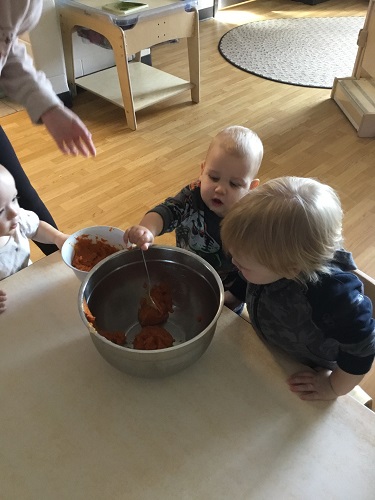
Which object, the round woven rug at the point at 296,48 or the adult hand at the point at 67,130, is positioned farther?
the round woven rug at the point at 296,48

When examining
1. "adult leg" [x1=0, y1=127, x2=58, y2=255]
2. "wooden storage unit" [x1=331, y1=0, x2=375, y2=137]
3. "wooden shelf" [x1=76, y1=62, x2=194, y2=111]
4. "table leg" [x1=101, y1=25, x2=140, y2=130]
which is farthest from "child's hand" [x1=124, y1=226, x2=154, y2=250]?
Result: "wooden storage unit" [x1=331, y1=0, x2=375, y2=137]

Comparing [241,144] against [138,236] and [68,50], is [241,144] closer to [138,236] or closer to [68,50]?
[138,236]

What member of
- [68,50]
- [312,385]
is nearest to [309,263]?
[312,385]

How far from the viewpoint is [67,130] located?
853mm

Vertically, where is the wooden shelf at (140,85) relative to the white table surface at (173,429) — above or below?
below

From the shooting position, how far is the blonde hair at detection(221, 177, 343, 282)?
609mm

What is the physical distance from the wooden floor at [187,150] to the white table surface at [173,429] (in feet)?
3.76

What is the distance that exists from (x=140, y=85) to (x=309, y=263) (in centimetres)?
235

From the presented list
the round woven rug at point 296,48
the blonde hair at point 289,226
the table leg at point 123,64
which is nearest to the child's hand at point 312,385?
the blonde hair at point 289,226

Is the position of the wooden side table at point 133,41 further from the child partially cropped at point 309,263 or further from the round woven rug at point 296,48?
the child partially cropped at point 309,263

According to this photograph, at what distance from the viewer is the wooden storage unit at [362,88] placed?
8.05ft

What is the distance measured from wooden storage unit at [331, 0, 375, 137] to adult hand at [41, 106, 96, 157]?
6.48 ft

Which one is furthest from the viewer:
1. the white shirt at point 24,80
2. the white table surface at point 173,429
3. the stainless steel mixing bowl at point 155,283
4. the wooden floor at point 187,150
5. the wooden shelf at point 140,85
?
the wooden shelf at point 140,85

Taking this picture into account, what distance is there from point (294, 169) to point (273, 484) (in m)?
1.86
